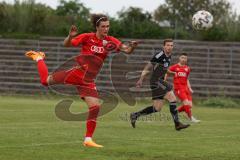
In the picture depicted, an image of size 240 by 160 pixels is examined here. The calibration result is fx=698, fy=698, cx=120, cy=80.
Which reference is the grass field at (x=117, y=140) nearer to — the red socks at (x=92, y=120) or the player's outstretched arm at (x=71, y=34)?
the red socks at (x=92, y=120)

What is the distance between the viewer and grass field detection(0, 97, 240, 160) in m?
10.4

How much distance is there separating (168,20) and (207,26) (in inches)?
1557

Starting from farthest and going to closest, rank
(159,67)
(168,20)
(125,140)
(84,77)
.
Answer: (168,20) → (159,67) → (125,140) → (84,77)

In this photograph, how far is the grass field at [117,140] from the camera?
10.4 metres

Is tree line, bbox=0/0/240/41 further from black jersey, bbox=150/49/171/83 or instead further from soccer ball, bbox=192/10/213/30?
black jersey, bbox=150/49/171/83

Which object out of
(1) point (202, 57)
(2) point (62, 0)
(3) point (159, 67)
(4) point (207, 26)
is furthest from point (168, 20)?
(3) point (159, 67)

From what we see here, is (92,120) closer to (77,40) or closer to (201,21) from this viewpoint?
(77,40)

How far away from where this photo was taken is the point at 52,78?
12.6 metres

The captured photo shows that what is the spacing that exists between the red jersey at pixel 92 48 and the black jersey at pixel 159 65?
15.5 feet

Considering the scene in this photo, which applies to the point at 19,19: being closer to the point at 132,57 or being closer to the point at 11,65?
the point at 11,65

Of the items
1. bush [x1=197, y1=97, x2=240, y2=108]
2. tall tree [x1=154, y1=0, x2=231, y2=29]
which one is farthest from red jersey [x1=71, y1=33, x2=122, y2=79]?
tall tree [x1=154, y1=0, x2=231, y2=29]

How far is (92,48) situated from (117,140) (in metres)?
1.94

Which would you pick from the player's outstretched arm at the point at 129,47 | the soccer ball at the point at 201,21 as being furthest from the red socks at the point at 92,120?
the soccer ball at the point at 201,21

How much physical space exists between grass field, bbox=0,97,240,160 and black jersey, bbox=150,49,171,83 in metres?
1.21
